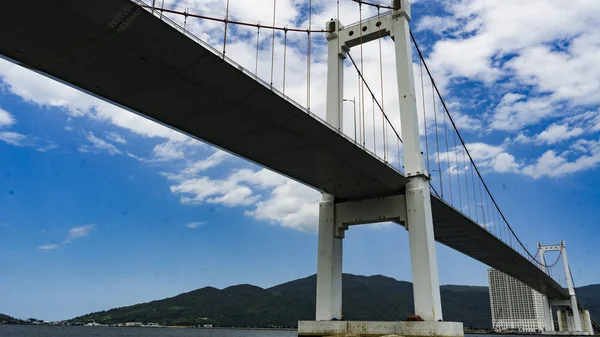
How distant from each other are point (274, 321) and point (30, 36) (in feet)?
Result: 476

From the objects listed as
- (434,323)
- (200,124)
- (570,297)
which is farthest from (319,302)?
(570,297)

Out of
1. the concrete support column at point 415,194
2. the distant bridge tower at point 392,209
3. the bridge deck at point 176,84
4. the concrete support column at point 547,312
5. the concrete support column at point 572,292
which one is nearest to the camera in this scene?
the bridge deck at point 176,84

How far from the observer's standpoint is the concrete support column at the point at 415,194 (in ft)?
59.7

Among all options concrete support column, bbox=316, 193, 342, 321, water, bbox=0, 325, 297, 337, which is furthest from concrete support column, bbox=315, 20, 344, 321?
water, bbox=0, 325, 297, 337

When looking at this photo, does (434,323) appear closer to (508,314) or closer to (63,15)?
(63,15)

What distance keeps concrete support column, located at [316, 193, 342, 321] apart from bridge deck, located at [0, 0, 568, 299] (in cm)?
206

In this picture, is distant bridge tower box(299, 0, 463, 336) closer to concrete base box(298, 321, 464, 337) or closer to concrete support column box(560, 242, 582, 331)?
concrete base box(298, 321, 464, 337)

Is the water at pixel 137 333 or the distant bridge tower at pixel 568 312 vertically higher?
the distant bridge tower at pixel 568 312

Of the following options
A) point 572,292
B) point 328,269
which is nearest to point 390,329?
point 328,269

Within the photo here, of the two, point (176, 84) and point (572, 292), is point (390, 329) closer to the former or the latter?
point (176, 84)

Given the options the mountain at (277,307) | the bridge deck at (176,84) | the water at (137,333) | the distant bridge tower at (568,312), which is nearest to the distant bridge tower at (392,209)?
the bridge deck at (176,84)

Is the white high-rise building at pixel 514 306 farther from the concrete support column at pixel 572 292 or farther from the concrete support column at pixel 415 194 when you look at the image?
the concrete support column at pixel 415 194

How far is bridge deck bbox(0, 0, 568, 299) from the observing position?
9.58m

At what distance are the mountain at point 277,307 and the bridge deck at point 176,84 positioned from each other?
123952 mm
